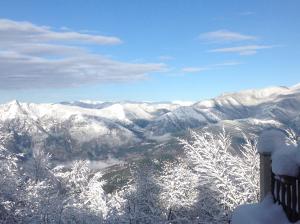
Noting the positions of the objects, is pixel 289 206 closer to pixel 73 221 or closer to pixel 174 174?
pixel 174 174

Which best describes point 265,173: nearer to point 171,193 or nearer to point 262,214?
point 262,214

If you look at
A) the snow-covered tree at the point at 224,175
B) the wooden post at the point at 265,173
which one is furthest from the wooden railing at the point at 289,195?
the snow-covered tree at the point at 224,175

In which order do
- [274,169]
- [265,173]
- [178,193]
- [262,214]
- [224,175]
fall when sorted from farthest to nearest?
[178,193] < [224,175] < [265,173] < [262,214] < [274,169]

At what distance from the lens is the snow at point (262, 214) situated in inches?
247

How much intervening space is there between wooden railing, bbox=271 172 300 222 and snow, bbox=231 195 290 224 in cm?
12

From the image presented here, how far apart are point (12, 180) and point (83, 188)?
1907cm

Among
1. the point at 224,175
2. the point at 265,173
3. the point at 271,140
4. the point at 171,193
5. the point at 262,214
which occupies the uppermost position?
the point at 271,140

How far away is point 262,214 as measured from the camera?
21.3ft

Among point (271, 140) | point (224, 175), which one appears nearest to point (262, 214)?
point (271, 140)

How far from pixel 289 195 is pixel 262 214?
68cm

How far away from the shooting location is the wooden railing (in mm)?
5734

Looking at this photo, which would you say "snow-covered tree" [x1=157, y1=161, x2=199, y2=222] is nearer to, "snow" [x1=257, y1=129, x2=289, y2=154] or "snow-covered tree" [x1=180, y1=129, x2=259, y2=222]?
"snow-covered tree" [x1=180, y1=129, x2=259, y2=222]

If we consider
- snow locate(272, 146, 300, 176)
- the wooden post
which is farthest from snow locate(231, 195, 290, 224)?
snow locate(272, 146, 300, 176)

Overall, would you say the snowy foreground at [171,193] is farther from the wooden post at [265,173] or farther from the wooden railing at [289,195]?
the wooden railing at [289,195]
